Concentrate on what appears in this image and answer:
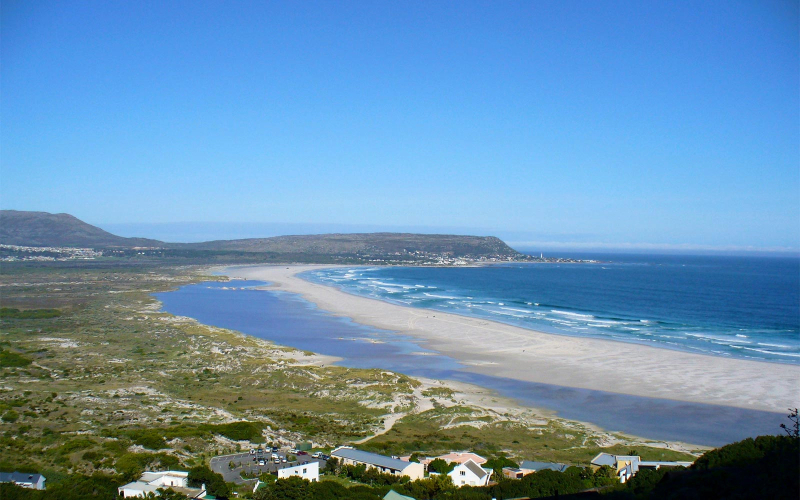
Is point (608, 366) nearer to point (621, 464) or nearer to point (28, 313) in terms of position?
point (621, 464)

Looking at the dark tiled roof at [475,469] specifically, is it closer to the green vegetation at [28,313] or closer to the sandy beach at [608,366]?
the sandy beach at [608,366]

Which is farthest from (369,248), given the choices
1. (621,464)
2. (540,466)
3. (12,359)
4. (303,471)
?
(303,471)

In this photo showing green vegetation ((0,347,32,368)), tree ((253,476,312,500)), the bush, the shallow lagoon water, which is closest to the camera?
tree ((253,476,312,500))

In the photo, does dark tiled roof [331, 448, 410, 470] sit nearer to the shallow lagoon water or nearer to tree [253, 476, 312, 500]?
tree [253, 476, 312, 500]

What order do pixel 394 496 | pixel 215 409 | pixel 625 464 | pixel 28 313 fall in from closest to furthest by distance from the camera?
1. pixel 394 496
2. pixel 625 464
3. pixel 215 409
4. pixel 28 313

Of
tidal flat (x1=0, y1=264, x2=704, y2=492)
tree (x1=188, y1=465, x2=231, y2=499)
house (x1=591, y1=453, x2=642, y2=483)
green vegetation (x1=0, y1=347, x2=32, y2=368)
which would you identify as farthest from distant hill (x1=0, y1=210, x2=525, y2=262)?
tree (x1=188, y1=465, x2=231, y2=499)

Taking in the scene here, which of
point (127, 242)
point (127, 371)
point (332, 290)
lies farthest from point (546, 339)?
point (127, 242)
